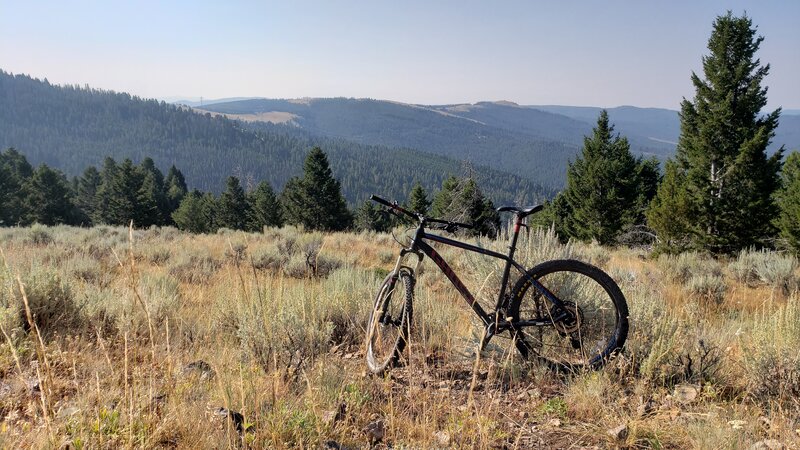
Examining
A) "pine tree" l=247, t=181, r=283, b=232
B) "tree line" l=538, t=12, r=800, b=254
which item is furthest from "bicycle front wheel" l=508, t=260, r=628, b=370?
"pine tree" l=247, t=181, r=283, b=232

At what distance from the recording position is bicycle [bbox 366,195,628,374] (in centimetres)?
293

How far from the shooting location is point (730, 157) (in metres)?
19.5

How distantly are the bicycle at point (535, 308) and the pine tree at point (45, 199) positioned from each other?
48.0m

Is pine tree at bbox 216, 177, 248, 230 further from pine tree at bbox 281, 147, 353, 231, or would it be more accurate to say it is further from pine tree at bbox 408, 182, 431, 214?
pine tree at bbox 408, 182, 431, 214

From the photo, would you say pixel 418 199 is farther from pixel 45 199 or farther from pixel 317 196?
pixel 45 199

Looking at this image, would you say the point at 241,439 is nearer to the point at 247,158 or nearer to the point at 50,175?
the point at 50,175

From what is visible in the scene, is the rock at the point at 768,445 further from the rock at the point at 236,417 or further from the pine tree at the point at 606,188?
the pine tree at the point at 606,188

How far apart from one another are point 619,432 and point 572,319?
0.88 m

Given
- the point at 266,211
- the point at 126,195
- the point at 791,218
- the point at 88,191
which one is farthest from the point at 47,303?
the point at 88,191

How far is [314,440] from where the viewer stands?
6.72 feet

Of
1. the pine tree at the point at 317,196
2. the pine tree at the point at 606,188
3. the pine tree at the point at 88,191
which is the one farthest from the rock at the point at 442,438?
the pine tree at the point at 88,191

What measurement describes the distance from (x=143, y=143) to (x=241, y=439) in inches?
9136

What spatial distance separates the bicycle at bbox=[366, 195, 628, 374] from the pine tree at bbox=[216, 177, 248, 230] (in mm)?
48841

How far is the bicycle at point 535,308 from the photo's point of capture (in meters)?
2.93
